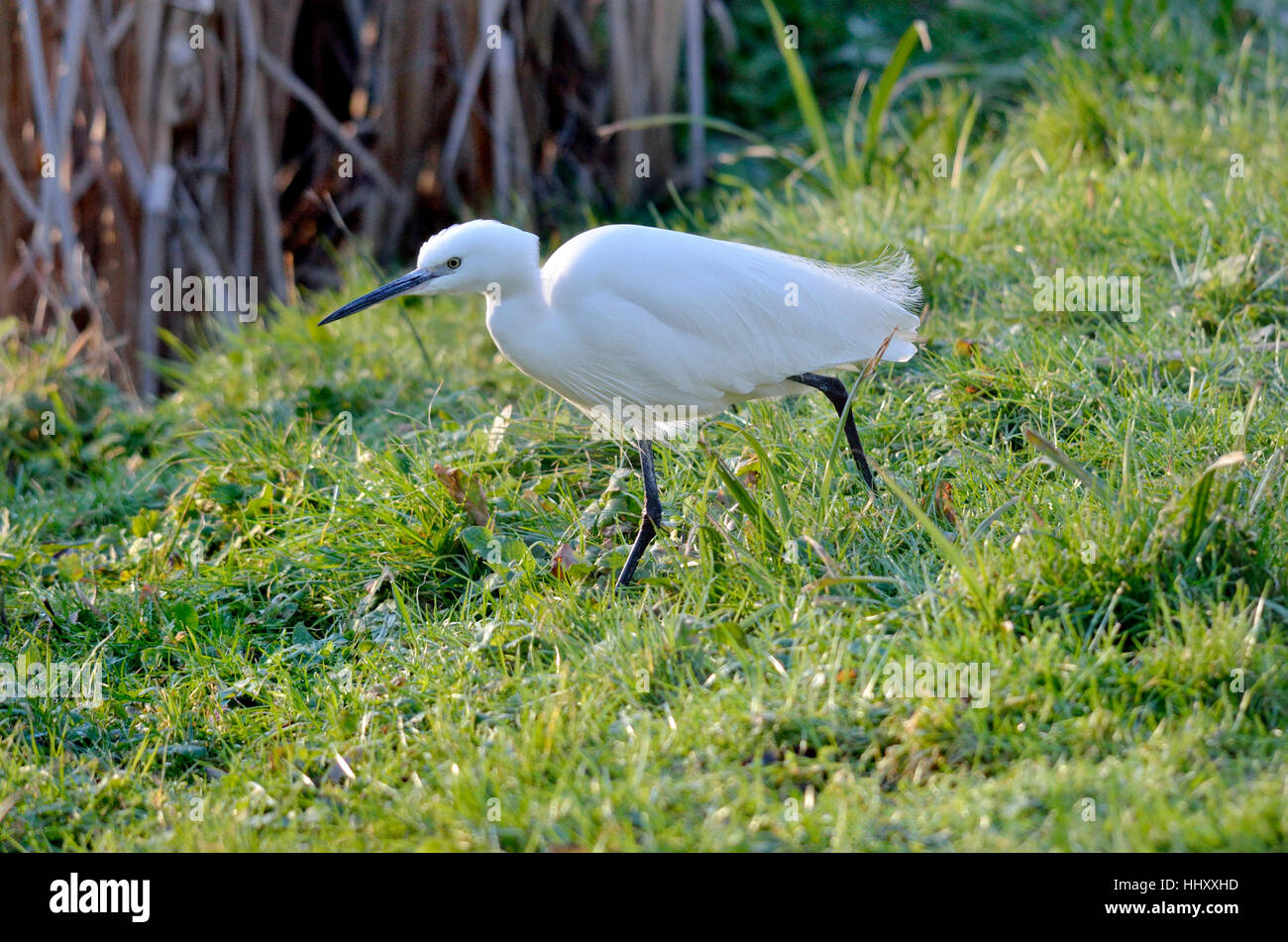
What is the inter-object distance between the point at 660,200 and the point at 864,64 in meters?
1.65

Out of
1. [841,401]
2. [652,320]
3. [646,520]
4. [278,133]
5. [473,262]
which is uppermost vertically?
[278,133]

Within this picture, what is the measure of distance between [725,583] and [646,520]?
326 millimetres

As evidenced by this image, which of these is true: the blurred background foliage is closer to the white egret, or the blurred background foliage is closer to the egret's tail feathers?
the egret's tail feathers

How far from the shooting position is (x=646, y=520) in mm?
3289

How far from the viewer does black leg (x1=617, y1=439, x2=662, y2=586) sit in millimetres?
3234

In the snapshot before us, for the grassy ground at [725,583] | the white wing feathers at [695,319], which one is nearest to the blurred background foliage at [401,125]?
the grassy ground at [725,583]

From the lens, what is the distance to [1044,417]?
3688 millimetres

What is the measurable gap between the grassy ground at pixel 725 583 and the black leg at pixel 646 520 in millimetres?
Result: 61

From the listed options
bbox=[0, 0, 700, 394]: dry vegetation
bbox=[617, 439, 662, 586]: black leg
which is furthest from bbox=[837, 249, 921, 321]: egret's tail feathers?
bbox=[0, 0, 700, 394]: dry vegetation

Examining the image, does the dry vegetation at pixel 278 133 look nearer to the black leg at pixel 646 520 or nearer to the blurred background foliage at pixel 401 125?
the blurred background foliage at pixel 401 125

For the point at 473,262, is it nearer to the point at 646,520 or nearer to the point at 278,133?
the point at 646,520

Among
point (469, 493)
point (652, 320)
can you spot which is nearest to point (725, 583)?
point (652, 320)

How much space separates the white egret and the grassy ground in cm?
22

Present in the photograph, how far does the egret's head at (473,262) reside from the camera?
3100 millimetres
